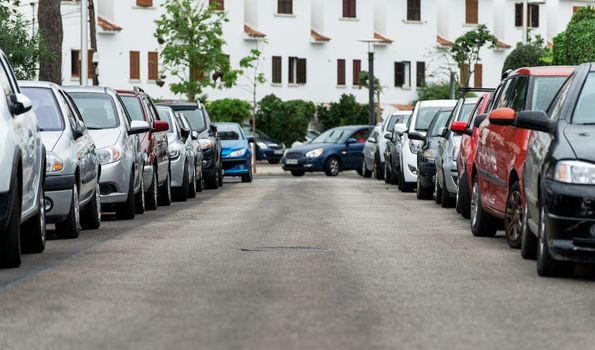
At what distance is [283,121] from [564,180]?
64.6 m

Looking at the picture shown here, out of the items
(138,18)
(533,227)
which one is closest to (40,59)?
(533,227)

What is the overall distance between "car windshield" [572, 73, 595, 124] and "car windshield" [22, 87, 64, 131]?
18.6 ft

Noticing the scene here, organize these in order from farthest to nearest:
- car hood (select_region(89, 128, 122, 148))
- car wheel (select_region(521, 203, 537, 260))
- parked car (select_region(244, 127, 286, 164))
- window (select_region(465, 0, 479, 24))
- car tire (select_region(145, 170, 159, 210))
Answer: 1. window (select_region(465, 0, 479, 24))
2. parked car (select_region(244, 127, 286, 164))
3. car tire (select_region(145, 170, 159, 210))
4. car hood (select_region(89, 128, 122, 148))
5. car wheel (select_region(521, 203, 537, 260))

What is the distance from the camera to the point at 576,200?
1125 centimetres

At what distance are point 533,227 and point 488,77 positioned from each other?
261 ft

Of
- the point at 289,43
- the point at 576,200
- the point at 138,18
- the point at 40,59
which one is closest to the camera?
the point at 576,200

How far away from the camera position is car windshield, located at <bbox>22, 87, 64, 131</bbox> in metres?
16.0

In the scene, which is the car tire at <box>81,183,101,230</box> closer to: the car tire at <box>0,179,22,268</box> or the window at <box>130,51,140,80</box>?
the car tire at <box>0,179,22,268</box>

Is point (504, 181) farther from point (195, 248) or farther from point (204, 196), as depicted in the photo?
point (204, 196)

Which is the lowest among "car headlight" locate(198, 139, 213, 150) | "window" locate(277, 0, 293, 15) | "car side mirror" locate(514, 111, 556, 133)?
"car headlight" locate(198, 139, 213, 150)

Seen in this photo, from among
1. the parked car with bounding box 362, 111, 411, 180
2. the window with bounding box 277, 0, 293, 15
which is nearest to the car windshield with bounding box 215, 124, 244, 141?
the parked car with bounding box 362, 111, 411, 180

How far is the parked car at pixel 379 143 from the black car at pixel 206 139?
4.83 m

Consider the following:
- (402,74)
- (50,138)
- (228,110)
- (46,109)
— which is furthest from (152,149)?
(402,74)

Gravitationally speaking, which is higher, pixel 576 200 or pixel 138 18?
pixel 138 18
